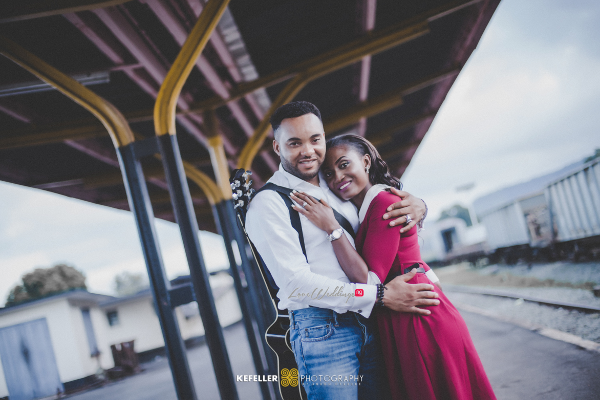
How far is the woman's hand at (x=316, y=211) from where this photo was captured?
5.81 feet

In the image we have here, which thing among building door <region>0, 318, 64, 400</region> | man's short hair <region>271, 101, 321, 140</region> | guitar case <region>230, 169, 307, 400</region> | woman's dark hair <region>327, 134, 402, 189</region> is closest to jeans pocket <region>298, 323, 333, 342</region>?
guitar case <region>230, 169, 307, 400</region>

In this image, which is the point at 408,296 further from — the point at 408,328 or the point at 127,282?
the point at 127,282

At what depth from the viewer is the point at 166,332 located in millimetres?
2904

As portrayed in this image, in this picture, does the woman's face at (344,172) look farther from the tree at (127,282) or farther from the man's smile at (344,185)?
the tree at (127,282)

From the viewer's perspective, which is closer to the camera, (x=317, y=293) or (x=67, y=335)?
(x=317, y=293)

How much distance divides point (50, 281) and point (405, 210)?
139 feet

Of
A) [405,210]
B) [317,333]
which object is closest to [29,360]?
[317,333]

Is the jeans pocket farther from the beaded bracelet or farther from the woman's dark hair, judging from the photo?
the woman's dark hair

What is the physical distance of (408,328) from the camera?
1.75 m

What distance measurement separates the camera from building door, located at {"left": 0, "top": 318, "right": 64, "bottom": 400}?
7.89 metres

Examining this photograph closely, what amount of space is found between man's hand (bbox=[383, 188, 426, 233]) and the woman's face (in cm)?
21

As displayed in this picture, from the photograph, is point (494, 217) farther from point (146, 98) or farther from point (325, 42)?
point (146, 98)

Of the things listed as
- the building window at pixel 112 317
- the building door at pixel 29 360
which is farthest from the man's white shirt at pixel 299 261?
the building window at pixel 112 317

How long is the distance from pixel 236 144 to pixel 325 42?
3.04m
